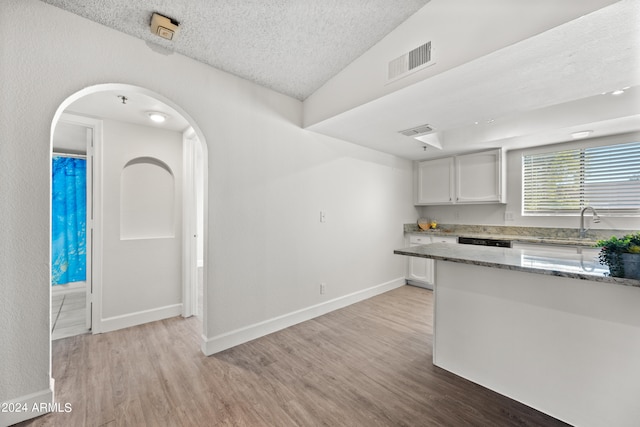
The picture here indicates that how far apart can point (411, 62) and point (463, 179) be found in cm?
293

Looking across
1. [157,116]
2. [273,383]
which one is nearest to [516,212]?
[273,383]

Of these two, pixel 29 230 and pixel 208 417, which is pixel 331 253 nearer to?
pixel 208 417

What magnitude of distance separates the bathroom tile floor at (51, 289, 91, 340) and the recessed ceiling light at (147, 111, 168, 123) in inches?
96.9

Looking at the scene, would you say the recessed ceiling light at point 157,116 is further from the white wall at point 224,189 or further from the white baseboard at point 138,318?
the white baseboard at point 138,318

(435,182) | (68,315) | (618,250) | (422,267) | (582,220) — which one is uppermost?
(435,182)

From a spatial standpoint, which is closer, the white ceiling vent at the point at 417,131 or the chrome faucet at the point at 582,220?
the white ceiling vent at the point at 417,131

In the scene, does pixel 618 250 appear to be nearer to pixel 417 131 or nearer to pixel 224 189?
pixel 417 131

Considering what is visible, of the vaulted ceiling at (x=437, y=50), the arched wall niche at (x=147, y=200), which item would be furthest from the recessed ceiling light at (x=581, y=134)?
the arched wall niche at (x=147, y=200)

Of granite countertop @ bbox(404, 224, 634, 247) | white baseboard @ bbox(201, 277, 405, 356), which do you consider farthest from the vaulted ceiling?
white baseboard @ bbox(201, 277, 405, 356)

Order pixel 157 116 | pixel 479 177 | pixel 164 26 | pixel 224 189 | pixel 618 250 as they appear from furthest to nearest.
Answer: pixel 479 177
pixel 157 116
pixel 224 189
pixel 164 26
pixel 618 250

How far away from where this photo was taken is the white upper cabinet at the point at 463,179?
13.2ft

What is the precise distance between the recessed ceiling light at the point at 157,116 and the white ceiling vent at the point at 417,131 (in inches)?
110

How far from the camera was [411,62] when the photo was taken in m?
2.06

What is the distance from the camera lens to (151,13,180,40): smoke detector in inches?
71.1
